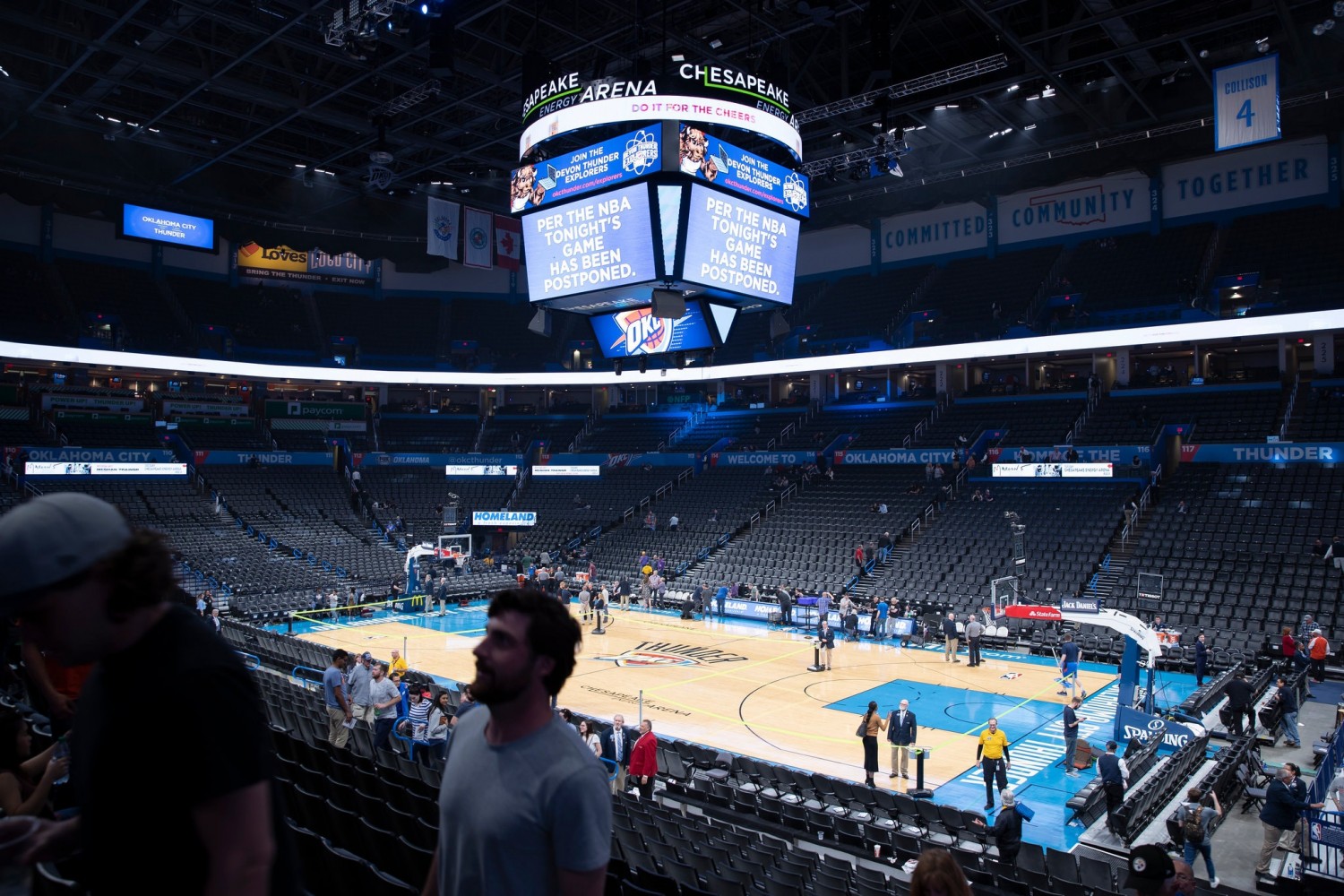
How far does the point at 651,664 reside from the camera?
72.4 ft

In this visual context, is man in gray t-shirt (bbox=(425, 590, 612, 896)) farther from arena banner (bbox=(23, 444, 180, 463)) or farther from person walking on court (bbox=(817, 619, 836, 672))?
arena banner (bbox=(23, 444, 180, 463))

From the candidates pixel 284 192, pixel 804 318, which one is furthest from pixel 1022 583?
pixel 284 192

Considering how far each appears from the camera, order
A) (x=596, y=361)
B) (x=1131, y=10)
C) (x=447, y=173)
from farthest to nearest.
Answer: (x=596, y=361)
(x=447, y=173)
(x=1131, y=10)

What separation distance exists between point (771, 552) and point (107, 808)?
1210 inches

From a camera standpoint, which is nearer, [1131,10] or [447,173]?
[1131,10]

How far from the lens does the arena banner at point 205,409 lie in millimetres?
43062

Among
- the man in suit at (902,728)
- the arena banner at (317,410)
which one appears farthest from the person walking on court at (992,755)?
the arena banner at (317,410)

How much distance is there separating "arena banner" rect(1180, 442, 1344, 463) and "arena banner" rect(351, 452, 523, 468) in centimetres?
3125

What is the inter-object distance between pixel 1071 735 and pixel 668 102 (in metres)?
13.1

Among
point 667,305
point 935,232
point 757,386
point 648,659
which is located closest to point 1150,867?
point 667,305

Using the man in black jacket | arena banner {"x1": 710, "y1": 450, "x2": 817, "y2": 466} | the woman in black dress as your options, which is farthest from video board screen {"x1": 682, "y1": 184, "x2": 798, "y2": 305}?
arena banner {"x1": 710, "y1": 450, "x2": 817, "y2": 466}

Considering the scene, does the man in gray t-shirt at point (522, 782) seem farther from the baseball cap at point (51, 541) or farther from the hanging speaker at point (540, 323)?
the hanging speaker at point (540, 323)

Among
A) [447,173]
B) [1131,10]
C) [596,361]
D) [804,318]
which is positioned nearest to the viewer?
[1131,10]

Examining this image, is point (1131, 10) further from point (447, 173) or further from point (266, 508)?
point (266, 508)
